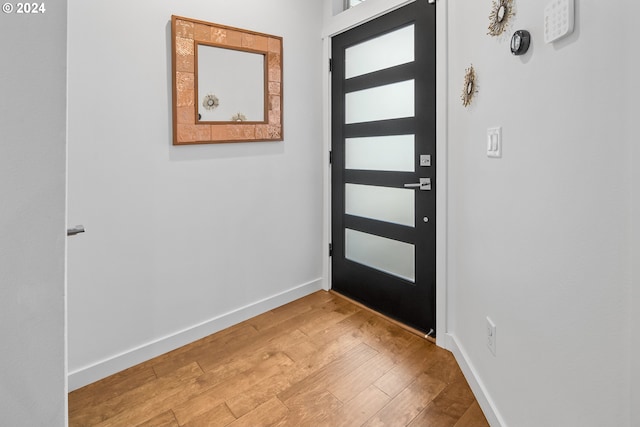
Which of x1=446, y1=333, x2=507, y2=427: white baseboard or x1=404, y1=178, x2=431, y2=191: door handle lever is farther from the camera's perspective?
x1=404, y1=178, x2=431, y2=191: door handle lever

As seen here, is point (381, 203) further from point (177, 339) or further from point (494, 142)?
point (177, 339)

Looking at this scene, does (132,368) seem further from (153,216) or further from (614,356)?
(614,356)

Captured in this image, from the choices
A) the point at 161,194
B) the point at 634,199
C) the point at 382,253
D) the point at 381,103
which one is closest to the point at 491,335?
the point at 634,199

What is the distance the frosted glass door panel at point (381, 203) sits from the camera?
2381 mm

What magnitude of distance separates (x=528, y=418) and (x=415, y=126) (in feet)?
5.34

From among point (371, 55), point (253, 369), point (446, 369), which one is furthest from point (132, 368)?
point (371, 55)

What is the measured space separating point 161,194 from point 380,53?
1.72 metres

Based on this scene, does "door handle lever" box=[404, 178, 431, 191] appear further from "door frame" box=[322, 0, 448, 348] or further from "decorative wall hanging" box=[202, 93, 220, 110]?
"decorative wall hanging" box=[202, 93, 220, 110]

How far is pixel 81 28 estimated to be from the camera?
175 cm

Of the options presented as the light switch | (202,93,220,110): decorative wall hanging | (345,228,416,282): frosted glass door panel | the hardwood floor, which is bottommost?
the hardwood floor

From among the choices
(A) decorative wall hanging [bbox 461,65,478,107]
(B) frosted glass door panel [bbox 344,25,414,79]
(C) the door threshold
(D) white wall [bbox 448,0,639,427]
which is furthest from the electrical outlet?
(B) frosted glass door panel [bbox 344,25,414,79]

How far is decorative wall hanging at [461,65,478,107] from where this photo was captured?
1722 mm

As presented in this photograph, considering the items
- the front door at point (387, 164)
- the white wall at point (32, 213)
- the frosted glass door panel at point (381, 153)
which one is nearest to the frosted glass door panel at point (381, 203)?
the front door at point (387, 164)

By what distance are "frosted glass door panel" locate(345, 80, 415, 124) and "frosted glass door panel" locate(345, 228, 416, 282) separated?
0.86 m
